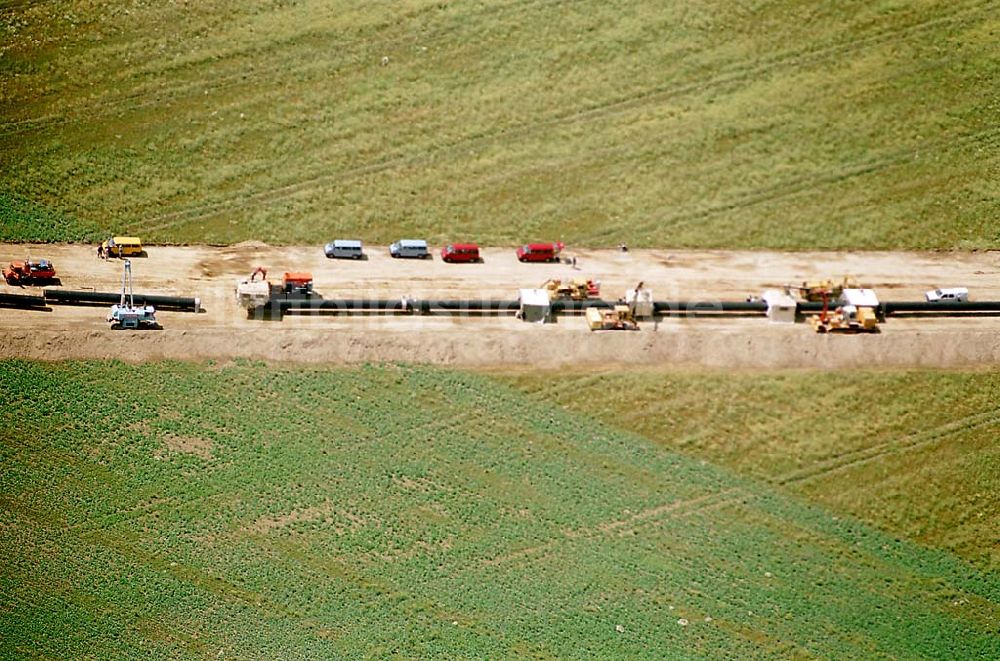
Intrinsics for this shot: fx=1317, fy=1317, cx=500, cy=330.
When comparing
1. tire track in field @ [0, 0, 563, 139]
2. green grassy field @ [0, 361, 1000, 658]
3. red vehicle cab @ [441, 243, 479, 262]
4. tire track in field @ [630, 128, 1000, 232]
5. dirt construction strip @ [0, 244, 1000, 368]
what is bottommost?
green grassy field @ [0, 361, 1000, 658]

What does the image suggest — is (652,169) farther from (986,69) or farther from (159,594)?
(159,594)

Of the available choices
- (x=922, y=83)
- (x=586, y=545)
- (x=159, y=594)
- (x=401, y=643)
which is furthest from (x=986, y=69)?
(x=159, y=594)

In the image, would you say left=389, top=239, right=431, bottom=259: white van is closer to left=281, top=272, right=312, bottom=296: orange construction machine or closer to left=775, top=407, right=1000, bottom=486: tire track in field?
left=281, top=272, right=312, bottom=296: orange construction machine

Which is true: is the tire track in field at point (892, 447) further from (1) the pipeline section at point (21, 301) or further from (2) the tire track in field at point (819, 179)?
(1) the pipeline section at point (21, 301)

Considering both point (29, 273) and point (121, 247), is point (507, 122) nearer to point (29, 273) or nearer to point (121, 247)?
point (121, 247)

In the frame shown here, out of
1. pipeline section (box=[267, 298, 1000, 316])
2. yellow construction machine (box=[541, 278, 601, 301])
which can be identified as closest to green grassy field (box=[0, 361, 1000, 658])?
pipeline section (box=[267, 298, 1000, 316])

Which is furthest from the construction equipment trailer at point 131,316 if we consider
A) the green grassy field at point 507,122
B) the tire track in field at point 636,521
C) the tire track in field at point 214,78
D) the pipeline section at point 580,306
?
the tire track in field at point 636,521

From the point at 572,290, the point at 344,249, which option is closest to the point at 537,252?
the point at 572,290
